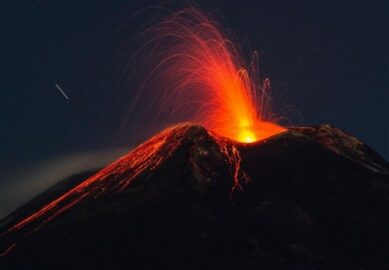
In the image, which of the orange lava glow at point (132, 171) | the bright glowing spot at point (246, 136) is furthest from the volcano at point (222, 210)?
the bright glowing spot at point (246, 136)

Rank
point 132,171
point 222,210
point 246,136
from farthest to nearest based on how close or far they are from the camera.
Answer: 1. point 246,136
2. point 132,171
3. point 222,210

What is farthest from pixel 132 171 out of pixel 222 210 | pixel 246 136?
pixel 246 136

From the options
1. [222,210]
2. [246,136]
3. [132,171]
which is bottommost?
[222,210]

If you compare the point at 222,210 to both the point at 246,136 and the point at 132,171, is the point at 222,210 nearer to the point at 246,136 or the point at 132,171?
the point at 132,171

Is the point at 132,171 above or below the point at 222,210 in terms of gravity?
above

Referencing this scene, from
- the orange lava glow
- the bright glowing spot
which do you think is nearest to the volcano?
the orange lava glow

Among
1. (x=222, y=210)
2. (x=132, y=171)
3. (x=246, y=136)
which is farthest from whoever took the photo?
(x=246, y=136)

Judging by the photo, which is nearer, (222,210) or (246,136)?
(222,210)

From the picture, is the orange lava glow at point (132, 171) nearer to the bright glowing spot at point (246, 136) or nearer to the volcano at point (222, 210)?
the volcano at point (222, 210)

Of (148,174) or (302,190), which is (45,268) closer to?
(148,174)

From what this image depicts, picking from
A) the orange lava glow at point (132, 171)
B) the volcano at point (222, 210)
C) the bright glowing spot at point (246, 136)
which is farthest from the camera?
the bright glowing spot at point (246, 136)

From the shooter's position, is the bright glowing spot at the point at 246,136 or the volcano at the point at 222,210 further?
the bright glowing spot at the point at 246,136
